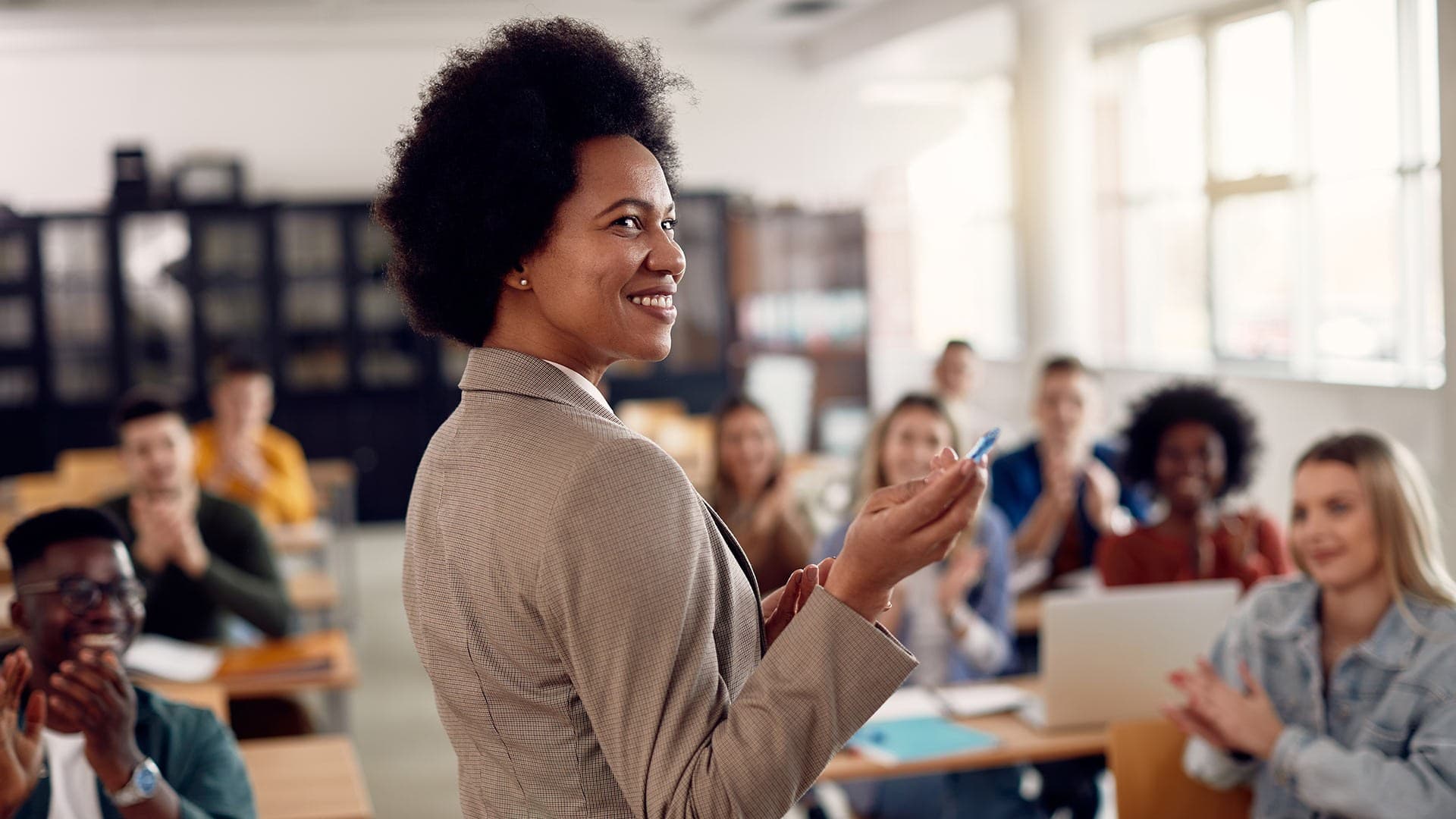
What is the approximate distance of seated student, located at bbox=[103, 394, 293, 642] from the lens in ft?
12.7

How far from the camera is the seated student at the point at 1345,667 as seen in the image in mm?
2287

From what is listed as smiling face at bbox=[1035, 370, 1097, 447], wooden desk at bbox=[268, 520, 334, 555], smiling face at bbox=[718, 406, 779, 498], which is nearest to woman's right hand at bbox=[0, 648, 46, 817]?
smiling face at bbox=[718, 406, 779, 498]

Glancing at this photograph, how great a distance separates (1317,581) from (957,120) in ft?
29.9

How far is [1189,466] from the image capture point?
3.83 metres

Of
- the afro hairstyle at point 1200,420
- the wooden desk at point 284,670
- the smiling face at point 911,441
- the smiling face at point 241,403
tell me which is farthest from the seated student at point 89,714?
the smiling face at point 241,403

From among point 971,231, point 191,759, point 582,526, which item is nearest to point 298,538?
point 191,759

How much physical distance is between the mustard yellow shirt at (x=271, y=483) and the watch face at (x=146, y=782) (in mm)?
4045

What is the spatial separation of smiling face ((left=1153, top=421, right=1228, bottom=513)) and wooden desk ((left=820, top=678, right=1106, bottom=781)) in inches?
38.0

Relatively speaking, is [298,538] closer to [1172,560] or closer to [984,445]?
[1172,560]

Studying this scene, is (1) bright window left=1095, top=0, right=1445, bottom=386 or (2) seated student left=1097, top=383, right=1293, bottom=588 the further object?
(1) bright window left=1095, top=0, right=1445, bottom=386

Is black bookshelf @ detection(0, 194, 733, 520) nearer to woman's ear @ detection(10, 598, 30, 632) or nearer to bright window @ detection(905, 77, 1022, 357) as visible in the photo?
bright window @ detection(905, 77, 1022, 357)

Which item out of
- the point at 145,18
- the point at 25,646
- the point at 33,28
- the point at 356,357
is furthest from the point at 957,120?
the point at 25,646

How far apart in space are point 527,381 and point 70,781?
1.20 meters

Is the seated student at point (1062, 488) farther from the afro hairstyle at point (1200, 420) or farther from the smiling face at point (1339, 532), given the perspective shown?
the smiling face at point (1339, 532)
